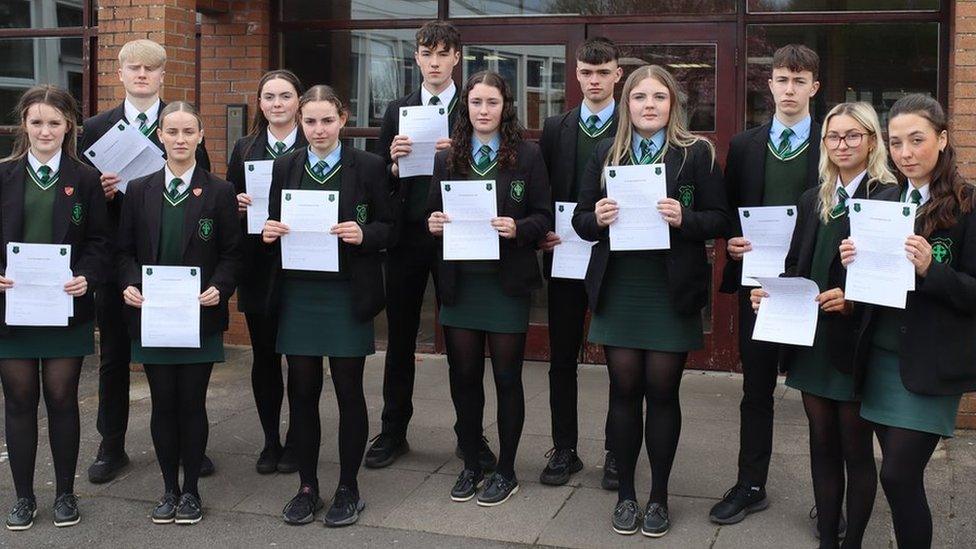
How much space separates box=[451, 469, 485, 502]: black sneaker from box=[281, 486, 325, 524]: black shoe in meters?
0.67

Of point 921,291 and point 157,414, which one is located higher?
point 921,291

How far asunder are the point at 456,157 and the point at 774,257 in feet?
5.10

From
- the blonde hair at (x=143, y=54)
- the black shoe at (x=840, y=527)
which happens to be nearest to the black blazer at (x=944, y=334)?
the black shoe at (x=840, y=527)

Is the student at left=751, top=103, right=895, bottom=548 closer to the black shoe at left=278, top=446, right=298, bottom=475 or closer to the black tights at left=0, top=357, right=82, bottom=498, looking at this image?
the black shoe at left=278, top=446, right=298, bottom=475

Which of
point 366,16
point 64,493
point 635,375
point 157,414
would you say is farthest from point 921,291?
point 366,16

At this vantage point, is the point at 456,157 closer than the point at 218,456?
Yes

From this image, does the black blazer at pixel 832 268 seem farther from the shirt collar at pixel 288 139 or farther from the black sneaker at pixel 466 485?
the shirt collar at pixel 288 139

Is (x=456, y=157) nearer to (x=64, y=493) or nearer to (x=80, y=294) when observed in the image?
(x=80, y=294)

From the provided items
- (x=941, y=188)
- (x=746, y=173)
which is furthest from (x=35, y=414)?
(x=941, y=188)

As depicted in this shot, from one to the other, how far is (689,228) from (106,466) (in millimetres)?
3347

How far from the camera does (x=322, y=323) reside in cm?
524

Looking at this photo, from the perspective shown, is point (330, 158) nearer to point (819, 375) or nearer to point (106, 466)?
point (106, 466)

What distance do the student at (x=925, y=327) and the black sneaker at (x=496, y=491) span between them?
1929 millimetres

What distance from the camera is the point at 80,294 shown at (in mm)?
5172
